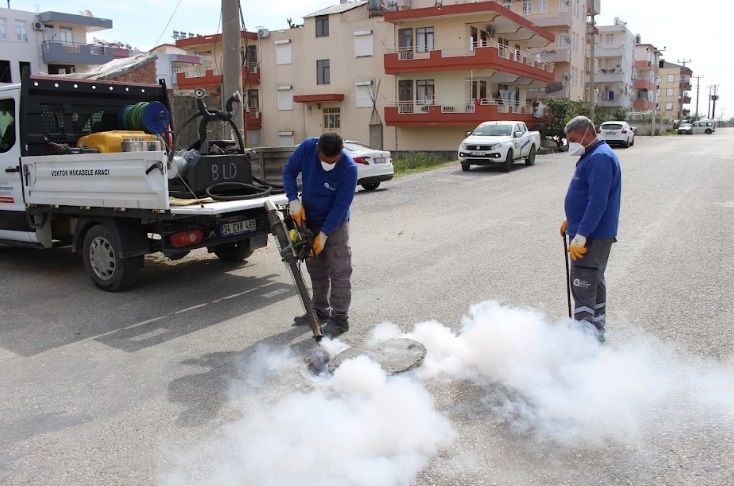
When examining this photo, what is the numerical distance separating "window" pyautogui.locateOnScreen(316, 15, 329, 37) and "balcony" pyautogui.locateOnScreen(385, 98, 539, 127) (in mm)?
7852

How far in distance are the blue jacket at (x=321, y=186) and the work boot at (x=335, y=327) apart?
77cm

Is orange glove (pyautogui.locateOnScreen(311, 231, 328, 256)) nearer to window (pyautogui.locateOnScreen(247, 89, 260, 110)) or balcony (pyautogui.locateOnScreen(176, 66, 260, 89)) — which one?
balcony (pyautogui.locateOnScreen(176, 66, 260, 89))

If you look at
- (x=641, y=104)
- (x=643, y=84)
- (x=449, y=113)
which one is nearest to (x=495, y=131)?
(x=449, y=113)

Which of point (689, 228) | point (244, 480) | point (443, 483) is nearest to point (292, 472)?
point (244, 480)

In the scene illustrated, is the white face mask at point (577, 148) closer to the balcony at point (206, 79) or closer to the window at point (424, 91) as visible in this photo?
the window at point (424, 91)

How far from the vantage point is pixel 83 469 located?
10.7ft

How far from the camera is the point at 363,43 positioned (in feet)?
127

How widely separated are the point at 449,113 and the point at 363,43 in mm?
9060

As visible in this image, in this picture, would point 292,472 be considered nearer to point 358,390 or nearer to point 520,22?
point 358,390

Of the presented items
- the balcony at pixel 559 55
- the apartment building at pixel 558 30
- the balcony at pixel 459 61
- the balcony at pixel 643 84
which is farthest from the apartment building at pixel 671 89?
the balcony at pixel 459 61

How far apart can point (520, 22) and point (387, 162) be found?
78.6 feet

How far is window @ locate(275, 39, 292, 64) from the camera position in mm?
41866

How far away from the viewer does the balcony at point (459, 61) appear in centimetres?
3253

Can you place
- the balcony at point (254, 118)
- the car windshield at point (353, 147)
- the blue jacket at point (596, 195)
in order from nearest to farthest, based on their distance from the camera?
the blue jacket at point (596, 195)
the car windshield at point (353, 147)
the balcony at point (254, 118)
